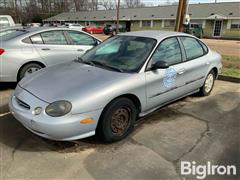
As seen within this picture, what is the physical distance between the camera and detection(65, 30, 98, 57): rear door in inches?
245

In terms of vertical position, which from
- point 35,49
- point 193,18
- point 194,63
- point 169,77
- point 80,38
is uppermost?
point 193,18

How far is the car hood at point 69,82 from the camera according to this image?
2.98 meters

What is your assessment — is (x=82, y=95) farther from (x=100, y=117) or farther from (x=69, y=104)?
(x=100, y=117)

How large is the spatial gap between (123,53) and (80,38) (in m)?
2.87

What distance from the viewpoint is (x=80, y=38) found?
6.44 metres

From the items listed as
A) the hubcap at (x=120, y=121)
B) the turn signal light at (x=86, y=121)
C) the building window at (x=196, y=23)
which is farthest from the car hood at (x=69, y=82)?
the building window at (x=196, y=23)

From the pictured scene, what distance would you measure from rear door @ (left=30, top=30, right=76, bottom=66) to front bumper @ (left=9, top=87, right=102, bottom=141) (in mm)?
2909

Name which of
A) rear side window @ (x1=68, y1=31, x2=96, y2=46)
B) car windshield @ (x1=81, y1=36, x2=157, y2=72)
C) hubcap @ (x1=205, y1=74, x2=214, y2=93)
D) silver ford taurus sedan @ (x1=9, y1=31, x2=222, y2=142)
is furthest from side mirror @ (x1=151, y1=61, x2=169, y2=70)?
rear side window @ (x1=68, y1=31, x2=96, y2=46)

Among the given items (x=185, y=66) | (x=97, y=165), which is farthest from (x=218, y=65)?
(x=97, y=165)

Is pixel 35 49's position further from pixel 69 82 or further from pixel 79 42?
pixel 69 82

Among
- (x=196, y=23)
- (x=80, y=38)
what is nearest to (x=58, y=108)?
(x=80, y=38)

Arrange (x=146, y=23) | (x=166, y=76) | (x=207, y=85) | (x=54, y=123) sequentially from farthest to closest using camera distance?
(x=146, y=23) < (x=207, y=85) < (x=166, y=76) < (x=54, y=123)

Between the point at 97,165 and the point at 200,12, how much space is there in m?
35.1

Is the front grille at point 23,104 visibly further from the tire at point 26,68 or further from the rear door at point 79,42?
the rear door at point 79,42
